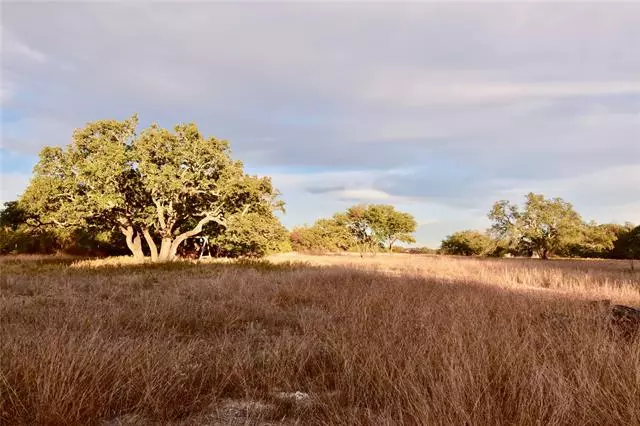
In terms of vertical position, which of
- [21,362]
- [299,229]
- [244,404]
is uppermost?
[299,229]

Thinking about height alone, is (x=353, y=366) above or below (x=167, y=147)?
below

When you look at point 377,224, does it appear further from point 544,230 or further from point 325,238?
point 544,230

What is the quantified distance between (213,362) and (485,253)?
2265 inches

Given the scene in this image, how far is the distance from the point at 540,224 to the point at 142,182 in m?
44.8

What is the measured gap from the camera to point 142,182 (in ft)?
82.5

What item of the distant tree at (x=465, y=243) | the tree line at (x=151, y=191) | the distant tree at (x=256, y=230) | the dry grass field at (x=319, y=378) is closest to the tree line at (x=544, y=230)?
the distant tree at (x=465, y=243)

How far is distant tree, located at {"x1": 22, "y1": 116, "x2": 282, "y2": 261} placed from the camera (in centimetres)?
2303

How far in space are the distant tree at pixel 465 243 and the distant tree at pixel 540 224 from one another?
14.9m

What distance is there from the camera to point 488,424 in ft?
8.57

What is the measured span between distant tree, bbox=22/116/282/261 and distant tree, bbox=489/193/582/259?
118ft

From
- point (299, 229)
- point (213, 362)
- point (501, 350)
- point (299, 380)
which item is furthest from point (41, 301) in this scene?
point (299, 229)

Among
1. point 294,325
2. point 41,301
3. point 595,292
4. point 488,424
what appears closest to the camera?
point 488,424

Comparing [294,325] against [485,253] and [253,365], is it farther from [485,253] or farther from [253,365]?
[485,253]

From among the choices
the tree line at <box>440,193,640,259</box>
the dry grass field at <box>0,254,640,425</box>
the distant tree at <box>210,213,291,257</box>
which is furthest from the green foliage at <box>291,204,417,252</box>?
the dry grass field at <box>0,254,640,425</box>
